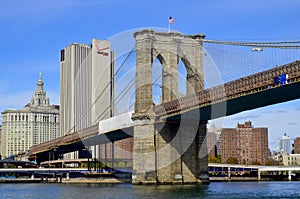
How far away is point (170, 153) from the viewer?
5353cm

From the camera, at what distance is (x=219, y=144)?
18075cm

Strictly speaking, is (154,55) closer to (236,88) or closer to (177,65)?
Result: (177,65)

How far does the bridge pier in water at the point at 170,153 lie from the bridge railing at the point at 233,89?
95.8 inches

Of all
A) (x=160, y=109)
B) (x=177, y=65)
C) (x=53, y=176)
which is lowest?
(x=53, y=176)

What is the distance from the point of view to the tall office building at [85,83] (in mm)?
104125

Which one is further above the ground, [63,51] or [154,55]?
[63,51]

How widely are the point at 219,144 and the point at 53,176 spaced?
93.1m

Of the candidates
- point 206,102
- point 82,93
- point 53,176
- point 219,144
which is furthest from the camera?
point 219,144

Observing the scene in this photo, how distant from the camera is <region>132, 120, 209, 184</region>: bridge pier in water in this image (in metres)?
52.3

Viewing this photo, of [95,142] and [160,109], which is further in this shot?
[95,142]

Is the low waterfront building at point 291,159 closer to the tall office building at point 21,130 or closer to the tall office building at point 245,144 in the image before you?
the tall office building at point 245,144

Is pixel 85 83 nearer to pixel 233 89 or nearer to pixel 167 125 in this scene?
pixel 167 125

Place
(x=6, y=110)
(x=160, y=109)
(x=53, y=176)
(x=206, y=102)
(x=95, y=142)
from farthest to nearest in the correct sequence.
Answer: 1. (x=6, y=110)
2. (x=53, y=176)
3. (x=95, y=142)
4. (x=160, y=109)
5. (x=206, y=102)

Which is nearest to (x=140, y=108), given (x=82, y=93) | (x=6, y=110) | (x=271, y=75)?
(x=271, y=75)
